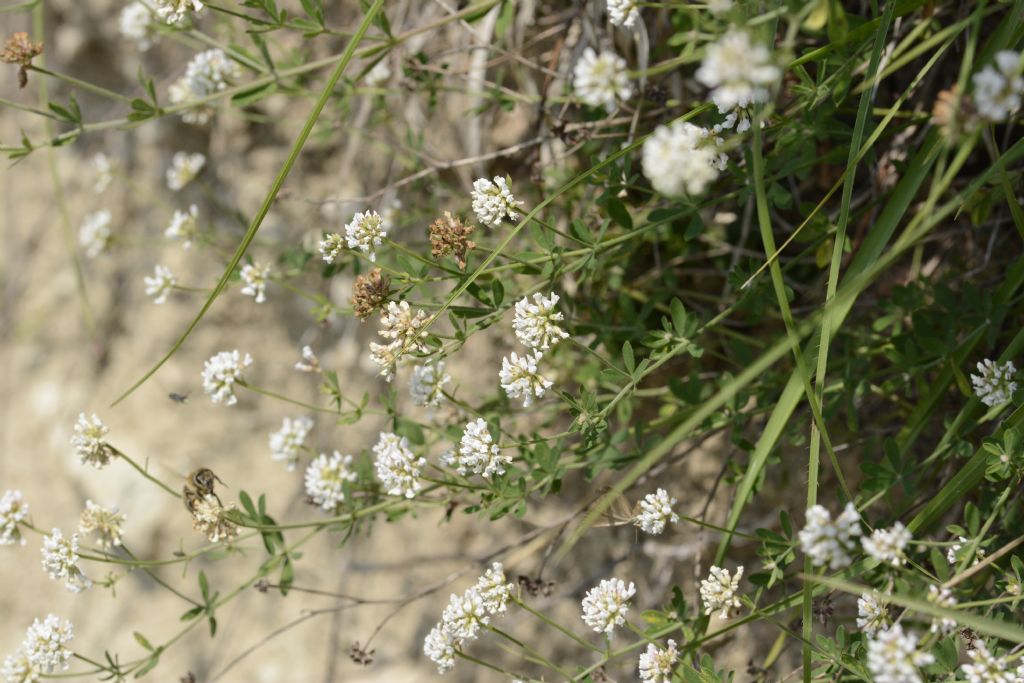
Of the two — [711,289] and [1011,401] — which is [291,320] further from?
[1011,401]

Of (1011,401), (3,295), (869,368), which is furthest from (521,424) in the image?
(3,295)

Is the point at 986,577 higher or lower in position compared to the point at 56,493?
lower

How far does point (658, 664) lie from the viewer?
4.60 ft

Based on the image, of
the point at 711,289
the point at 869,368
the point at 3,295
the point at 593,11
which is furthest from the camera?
the point at 3,295

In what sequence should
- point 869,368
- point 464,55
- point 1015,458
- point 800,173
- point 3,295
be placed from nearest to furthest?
1. point 1015,458
2. point 800,173
3. point 869,368
4. point 464,55
5. point 3,295

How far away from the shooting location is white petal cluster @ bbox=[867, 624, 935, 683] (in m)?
1.08

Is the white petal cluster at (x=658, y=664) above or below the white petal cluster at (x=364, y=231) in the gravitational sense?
below

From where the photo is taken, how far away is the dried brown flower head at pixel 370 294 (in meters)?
1.44

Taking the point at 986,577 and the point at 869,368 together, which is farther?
the point at 869,368

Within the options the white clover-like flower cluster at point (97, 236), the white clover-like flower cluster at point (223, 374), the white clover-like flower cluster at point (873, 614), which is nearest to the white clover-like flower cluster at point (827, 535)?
the white clover-like flower cluster at point (873, 614)

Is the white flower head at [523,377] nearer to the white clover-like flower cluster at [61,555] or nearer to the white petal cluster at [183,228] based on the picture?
the white clover-like flower cluster at [61,555]

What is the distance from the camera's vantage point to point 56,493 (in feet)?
9.43

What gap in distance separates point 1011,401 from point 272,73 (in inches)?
58.5

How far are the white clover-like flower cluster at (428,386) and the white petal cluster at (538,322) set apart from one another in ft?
0.75
